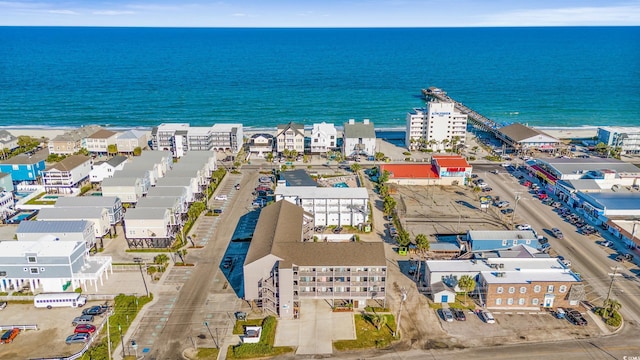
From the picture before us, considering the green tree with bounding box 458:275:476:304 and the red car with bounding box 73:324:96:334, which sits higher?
the green tree with bounding box 458:275:476:304

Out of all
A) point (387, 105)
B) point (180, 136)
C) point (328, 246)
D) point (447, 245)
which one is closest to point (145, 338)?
point (328, 246)

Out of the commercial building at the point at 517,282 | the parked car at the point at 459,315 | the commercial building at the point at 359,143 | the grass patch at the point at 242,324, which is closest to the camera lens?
the grass patch at the point at 242,324

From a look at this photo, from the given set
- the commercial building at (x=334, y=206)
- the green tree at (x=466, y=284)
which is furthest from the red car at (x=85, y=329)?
the green tree at (x=466, y=284)

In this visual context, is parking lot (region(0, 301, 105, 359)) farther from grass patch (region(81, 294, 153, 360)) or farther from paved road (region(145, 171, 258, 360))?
paved road (region(145, 171, 258, 360))

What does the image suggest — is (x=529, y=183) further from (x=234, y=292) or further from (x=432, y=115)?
(x=234, y=292)

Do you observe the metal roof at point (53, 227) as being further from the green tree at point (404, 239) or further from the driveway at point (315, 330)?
the green tree at point (404, 239)

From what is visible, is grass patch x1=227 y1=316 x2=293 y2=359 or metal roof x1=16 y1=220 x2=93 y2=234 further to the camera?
metal roof x1=16 y1=220 x2=93 y2=234

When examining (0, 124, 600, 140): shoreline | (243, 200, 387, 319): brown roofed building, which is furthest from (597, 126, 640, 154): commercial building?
(243, 200, 387, 319): brown roofed building
